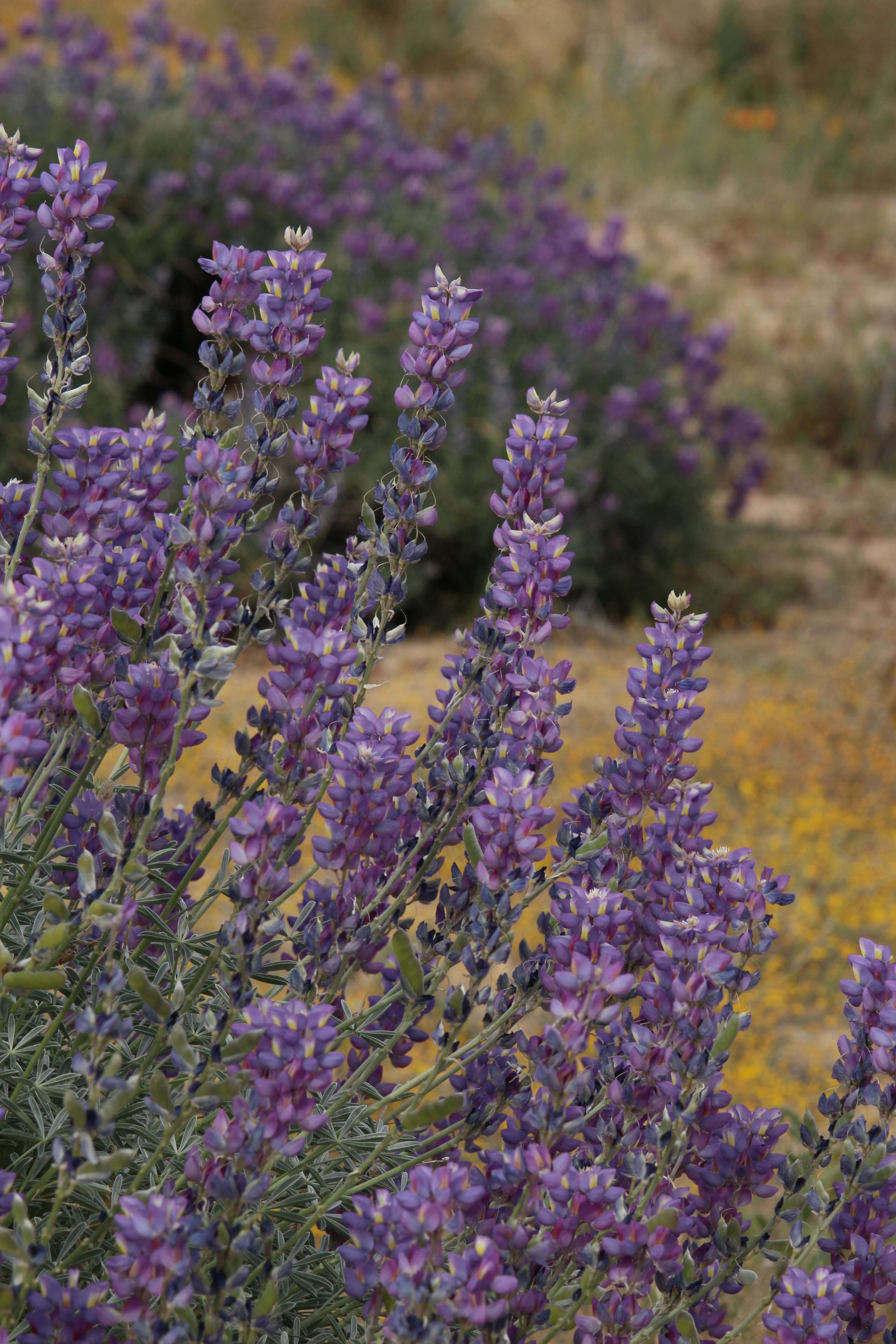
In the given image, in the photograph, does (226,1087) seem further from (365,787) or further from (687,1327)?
(687,1327)

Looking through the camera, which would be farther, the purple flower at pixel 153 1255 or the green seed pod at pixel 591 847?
the green seed pod at pixel 591 847

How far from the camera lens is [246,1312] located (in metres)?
1.25

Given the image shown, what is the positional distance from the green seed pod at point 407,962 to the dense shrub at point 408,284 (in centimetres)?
428

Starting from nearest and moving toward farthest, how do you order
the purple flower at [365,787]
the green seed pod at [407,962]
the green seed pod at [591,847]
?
the green seed pod at [407,962], the purple flower at [365,787], the green seed pod at [591,847]

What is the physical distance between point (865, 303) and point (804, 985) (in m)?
7.83

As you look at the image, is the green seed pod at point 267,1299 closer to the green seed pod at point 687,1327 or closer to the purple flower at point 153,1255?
the purple flower at point 153,1255

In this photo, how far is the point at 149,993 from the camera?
1.27 meters

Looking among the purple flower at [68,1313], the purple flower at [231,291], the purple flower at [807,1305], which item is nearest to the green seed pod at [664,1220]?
the purple flower at [807,1305]

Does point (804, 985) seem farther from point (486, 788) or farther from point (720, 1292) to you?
point (486, 788)

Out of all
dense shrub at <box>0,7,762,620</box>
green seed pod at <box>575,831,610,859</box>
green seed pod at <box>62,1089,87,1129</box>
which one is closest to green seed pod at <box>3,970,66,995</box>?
green seed pod at <box>62,1089,87,1129</box>

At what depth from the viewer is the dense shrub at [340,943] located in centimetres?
123

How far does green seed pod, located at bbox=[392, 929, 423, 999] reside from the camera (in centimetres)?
132

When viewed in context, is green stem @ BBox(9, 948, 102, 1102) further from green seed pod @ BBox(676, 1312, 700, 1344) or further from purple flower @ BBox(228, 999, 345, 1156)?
green seed pod @ BBox(676, 1312, 700, 1344)

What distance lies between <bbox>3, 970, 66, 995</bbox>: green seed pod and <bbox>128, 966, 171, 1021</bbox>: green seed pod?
63mm
